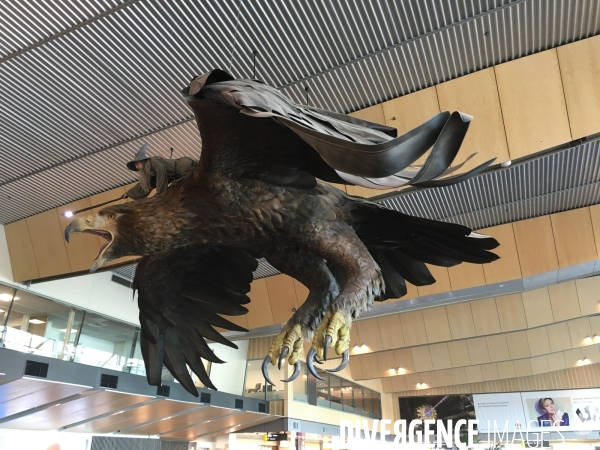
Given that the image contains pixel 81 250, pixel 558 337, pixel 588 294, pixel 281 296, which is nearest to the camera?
pixel 81 250

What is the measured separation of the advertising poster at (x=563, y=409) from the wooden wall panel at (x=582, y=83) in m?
18.8

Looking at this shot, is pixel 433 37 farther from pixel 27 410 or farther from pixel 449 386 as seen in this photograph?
pixel 449 386

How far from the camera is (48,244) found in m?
8.62

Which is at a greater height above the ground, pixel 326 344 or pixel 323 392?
pixel 323 392

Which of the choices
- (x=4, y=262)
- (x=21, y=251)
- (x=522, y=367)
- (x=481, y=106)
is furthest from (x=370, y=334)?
(x=481, y=106)

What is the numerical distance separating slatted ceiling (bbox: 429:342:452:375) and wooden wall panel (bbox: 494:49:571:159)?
14.2 m

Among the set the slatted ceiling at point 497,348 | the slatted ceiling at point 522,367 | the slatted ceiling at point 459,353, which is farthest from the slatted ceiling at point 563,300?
the slatted ceiling at point 522,367

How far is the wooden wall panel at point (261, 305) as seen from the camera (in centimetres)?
1014

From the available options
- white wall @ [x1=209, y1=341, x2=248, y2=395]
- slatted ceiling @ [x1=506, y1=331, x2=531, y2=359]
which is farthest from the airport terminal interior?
slatted ceiling @ [x1=506, y1=331, x2=531, y2=359]

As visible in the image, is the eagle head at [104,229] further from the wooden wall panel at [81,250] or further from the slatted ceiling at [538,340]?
the slatted ceiling at [538,340]

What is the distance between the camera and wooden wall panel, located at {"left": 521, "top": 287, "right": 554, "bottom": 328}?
40.3ft

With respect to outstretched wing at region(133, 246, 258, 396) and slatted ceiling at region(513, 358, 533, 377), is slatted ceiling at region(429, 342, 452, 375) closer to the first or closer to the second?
slatted ceiling at region(513, 358, 533, 377)

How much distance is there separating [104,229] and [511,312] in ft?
42.0

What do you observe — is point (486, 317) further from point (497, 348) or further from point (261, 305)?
point (261, 305)
